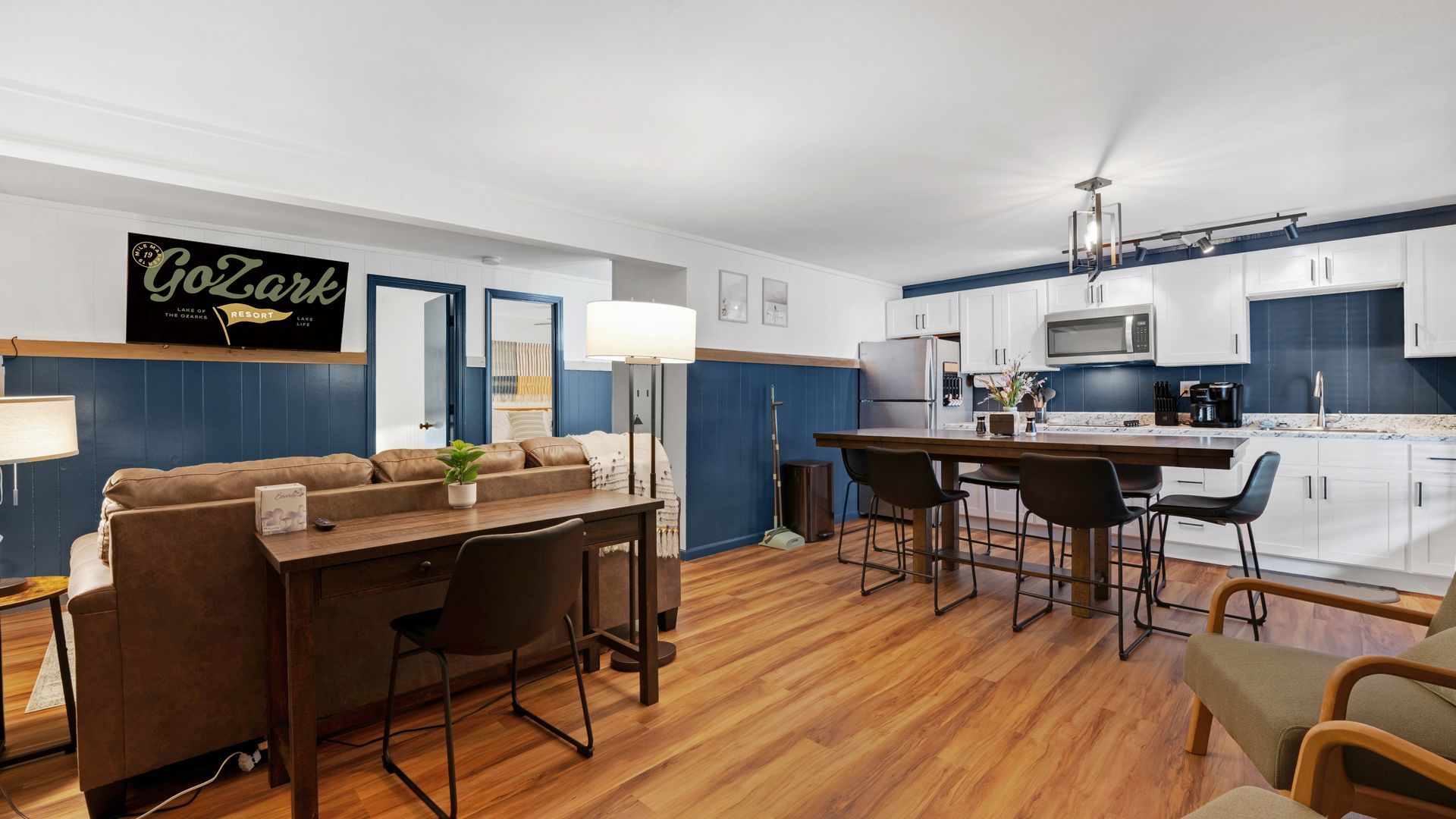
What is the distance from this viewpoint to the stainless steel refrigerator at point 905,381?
5.83 metres

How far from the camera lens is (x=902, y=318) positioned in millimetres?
6730

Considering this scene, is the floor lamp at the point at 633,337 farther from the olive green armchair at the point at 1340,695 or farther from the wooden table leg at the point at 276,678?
the olive green armchair at the point at 1340,695

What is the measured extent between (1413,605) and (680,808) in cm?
437

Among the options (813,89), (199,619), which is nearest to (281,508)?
(199,619)

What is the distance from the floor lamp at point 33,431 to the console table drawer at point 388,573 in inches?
41.3

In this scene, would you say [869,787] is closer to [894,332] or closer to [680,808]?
[680,808]

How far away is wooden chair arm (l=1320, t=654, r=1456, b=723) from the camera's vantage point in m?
1.31

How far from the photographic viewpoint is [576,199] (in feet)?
13.0

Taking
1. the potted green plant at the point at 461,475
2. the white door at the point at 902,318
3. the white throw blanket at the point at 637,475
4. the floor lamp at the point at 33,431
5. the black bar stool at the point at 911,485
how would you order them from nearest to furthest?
the floor lamp at the point at 33,431 → the potted green plant at the point at 461,475 → the white throw blanket at the point at 637,475 → the black bar stool at the point at 911,485 → the white door at the point at 902,318

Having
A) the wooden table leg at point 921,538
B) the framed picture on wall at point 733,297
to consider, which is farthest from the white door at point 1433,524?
the framed picture on wall at point 733,297

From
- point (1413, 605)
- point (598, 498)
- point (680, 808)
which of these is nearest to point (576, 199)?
point (598, 498)

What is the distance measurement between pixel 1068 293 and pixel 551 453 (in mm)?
4777

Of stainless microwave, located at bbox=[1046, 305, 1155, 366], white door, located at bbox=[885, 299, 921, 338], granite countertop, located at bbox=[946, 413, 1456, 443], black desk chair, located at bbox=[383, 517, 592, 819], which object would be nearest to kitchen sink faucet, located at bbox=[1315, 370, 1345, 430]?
granite countertop, located at bbox=[946, 413, 1456, 443]

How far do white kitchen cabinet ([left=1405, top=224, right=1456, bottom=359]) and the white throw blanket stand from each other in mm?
4816
